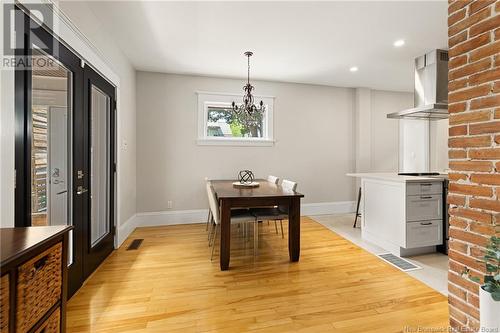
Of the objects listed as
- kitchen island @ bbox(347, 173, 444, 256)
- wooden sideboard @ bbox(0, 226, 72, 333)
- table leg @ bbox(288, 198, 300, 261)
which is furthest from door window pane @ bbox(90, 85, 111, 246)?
kitchen island @ bbox(347, 173, 444, 256)

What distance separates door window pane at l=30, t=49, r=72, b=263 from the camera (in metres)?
1.65

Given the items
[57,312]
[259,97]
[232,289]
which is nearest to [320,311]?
[232,289]

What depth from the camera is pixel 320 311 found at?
185 cm

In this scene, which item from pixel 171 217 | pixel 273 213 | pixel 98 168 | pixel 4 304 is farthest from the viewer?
pixel 171 217

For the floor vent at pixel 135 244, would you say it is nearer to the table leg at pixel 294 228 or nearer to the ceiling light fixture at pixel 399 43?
the table leg at pixel 294 228

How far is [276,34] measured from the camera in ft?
9.30

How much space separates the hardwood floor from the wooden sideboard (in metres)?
0.83

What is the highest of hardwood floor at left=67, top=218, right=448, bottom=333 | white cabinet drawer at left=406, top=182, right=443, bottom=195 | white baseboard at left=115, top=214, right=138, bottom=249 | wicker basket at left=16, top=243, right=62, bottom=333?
white cabinet drawer at left=406, top=182, right=443, bottom=195

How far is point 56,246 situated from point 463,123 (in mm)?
2233

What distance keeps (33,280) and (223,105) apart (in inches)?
152

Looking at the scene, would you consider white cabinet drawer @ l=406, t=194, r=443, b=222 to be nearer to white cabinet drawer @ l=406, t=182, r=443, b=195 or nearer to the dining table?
white cabinet drawer @ l=406, t=182, r=443, b=195

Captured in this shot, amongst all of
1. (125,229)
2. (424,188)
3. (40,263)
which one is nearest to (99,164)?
(125,229)

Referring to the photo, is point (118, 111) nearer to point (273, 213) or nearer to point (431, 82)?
point (273, 213)

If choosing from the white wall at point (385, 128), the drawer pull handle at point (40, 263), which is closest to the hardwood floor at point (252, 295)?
the drawer pull handle at point (40, 263)
